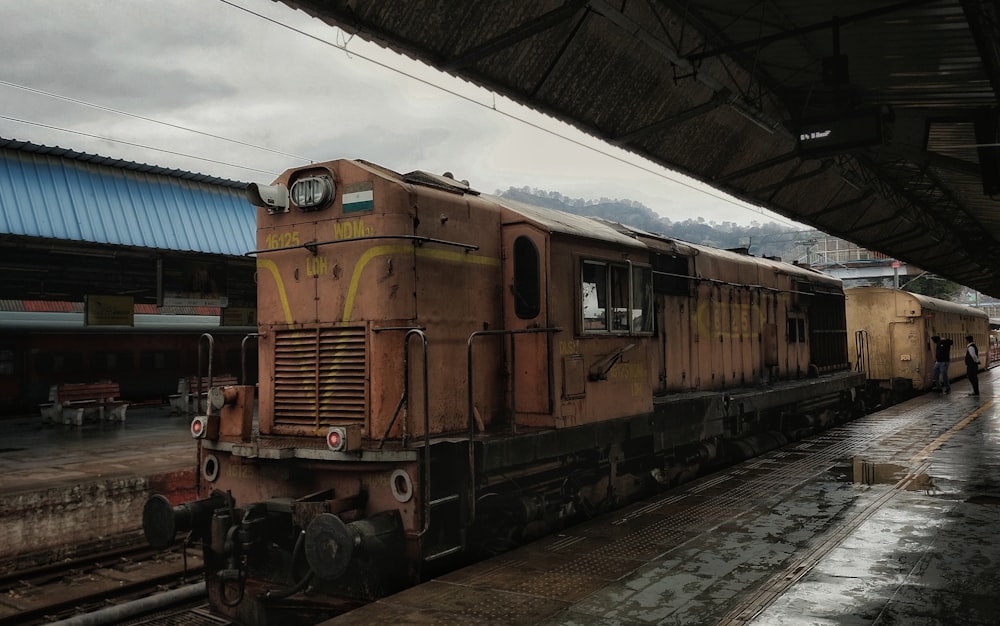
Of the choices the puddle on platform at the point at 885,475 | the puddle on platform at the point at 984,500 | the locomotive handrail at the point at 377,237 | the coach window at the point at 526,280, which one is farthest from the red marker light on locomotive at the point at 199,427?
the puddle on platform at the point at 984,500

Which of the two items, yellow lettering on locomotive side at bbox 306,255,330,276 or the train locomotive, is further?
yellow lettering on locomotive side at bbox 306,255,330,276

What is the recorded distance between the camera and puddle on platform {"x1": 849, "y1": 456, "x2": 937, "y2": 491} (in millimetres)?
8711

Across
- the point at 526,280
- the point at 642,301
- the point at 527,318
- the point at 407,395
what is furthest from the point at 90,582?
the point at 642,301

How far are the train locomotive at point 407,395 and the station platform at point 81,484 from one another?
376cm

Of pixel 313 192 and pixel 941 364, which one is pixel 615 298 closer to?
pixel 313 192

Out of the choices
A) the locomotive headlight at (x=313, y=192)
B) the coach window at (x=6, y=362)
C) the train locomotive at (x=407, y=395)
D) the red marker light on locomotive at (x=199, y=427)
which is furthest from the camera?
the coach window at (x=6, y=362)

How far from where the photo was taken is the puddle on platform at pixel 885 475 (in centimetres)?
871

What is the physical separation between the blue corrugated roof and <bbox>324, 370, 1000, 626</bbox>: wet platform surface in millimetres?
12010

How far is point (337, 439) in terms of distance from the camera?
531cm

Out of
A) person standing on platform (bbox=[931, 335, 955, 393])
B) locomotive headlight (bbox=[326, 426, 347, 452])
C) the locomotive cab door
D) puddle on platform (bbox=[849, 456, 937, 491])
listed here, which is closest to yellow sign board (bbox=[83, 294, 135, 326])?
the locomotive cab door

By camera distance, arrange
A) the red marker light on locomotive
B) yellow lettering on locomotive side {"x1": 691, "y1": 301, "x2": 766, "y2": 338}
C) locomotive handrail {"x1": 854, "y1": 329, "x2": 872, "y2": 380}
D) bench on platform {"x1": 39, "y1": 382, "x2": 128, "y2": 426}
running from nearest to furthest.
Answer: the red marker light on locomotive
yellow lettering on locomotive side {"x1": 691, "y1": 301, "x2": 766, "y2": 338}
bench on platform {"x1": 39, "y1": 382, "x2": 128, "y2": 426}
locomotive handrail {"x1": 854, "y1": 329, "x2": 872, "y2": 380}

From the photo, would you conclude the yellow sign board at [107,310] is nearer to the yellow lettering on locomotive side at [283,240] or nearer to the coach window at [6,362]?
the coach window at [6,362]

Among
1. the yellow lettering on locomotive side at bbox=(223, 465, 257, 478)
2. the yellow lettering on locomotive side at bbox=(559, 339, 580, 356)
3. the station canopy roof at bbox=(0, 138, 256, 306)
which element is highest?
the station canopy roof at bbox=(0, 138, 256, 306)

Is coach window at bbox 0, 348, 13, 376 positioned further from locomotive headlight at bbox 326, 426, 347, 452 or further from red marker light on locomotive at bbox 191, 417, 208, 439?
locomotive headlight at bbox 326, 426, 347, 452
